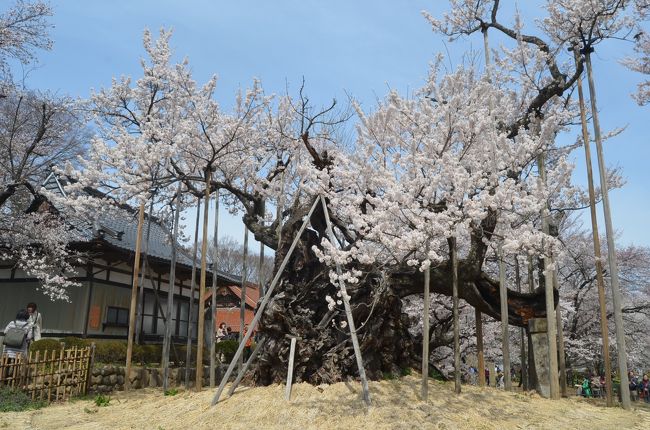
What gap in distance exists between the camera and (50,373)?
10172 mm

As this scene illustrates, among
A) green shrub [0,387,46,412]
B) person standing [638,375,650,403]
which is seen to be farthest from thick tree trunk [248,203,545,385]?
person standing [638,375,650,403]

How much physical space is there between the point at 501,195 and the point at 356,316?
3.52 m

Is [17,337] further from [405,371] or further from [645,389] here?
[645,389]

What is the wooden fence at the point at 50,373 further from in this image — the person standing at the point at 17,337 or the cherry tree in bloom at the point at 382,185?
the cherry tree in bloom at the point at 382,185

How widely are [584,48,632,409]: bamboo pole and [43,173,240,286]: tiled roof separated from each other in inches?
457

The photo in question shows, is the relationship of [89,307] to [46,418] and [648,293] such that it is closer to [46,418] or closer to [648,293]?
[46,418]

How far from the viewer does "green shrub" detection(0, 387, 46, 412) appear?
29.0 feet

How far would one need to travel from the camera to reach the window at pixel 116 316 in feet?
52.1

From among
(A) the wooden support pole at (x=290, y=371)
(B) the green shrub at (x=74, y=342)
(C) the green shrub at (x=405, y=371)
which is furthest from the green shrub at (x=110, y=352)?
(C) the green shrub at (x=405, y=371)

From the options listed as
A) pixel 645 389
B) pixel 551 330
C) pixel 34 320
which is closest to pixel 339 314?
pixel 551 330

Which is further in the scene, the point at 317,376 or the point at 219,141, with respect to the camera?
the point at 219,141

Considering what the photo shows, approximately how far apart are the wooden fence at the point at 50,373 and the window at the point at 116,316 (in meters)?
4.69

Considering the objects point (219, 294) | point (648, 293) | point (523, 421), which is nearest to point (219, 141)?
point (523, 421)

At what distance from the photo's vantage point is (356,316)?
932 cm
